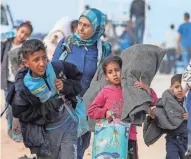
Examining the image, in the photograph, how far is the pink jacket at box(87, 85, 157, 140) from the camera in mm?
6297

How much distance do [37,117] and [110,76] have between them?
39.0 inches

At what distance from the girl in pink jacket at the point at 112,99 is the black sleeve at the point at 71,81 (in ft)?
1.64

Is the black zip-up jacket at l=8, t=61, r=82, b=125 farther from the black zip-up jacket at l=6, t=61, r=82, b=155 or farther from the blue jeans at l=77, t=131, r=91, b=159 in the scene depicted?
the blue jeans at l=77, t=131, r=91, b=159

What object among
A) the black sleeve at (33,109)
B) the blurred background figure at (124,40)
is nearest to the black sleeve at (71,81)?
the black sleeve at (33,109)

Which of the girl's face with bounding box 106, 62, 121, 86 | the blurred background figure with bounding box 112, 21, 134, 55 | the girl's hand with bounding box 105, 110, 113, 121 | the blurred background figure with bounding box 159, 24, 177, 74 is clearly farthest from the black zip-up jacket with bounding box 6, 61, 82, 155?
the blurred background figure with bounding box 159, 24, 177, 74

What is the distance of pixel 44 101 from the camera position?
5.66 m

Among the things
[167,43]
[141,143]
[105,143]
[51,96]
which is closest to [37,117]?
[51,96]

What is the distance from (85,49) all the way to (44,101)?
151cm

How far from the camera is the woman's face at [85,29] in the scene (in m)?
7.04

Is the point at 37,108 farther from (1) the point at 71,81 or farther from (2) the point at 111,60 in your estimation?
(2) the point at 111,60

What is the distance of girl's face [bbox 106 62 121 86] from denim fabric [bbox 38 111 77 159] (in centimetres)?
66

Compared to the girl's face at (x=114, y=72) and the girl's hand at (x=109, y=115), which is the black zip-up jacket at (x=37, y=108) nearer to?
the girl's hand at (x=109, y=115)

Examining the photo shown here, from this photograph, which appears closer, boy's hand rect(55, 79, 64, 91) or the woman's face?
boy's hand rect(55, 79, 64, 91)

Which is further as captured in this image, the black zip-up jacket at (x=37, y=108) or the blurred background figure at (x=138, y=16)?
the blurred background figure at (x=138, y=16)
